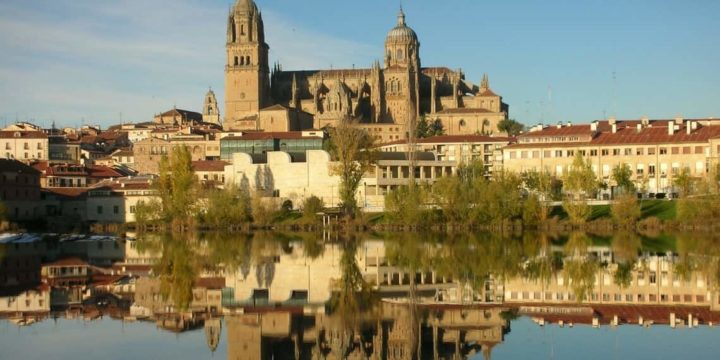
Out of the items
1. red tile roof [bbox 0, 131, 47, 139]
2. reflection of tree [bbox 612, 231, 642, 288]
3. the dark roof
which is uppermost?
red tile roof [bbox 0, 131, 47, 139]

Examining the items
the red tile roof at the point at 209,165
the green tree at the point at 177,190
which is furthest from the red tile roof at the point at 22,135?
the green tree at the point at 177,190

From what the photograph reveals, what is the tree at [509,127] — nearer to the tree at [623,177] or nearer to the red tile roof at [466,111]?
the red tile roof at [466,111]

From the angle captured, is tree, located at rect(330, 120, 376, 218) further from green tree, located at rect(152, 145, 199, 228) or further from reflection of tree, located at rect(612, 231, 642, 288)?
reflection of tree, located at rect(612, 231, 642, 288)

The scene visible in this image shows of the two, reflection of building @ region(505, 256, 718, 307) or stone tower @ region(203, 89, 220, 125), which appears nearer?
reflection of building @ region(505, 256, 718, 307)

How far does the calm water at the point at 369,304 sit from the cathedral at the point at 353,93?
71.9m

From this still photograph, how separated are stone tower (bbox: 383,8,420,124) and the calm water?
3040 inches

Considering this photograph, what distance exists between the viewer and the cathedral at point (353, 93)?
115 metres

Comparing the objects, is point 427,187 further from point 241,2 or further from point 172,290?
point 241,2

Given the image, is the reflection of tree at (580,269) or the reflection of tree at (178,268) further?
the reflection of tree at (178,268)

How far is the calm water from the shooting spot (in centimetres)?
1955

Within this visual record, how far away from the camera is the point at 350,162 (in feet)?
225

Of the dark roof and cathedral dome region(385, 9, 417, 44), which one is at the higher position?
cathedral dome region(385, 9, 417, 44)

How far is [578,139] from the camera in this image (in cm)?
7712

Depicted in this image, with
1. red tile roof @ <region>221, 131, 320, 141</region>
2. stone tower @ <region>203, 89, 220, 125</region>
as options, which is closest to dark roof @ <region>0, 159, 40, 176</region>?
red tile roof @ <region>221, 131, 320, 141</region>
